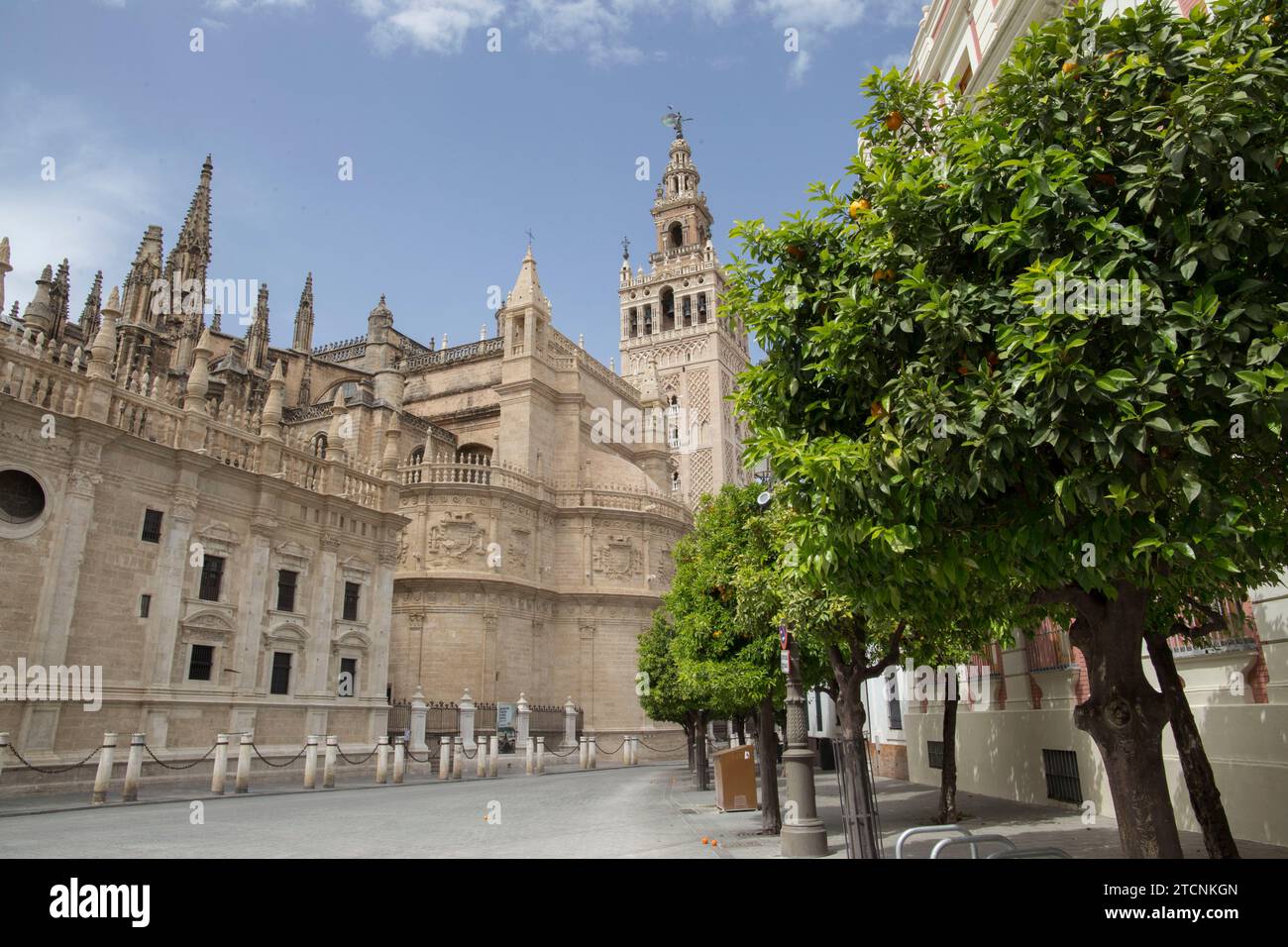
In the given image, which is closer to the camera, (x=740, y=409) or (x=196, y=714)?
(x=740, y=409)

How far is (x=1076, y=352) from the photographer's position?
5277mm

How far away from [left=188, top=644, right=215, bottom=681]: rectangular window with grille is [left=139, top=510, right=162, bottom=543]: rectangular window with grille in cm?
307

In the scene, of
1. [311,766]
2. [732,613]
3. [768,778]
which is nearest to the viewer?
[768,778]

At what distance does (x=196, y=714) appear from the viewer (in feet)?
70.3

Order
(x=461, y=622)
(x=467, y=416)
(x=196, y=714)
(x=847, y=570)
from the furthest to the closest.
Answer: (x=467, y=416) < (x=461, y=622) < (x=196, y=714) < (x=847, y=570)

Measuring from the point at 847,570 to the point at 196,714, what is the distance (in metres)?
20.7

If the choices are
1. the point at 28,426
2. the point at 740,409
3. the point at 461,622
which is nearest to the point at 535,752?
the point at 461,622

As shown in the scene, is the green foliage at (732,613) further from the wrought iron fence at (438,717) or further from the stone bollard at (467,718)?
the wrought iron fence at (438,717)

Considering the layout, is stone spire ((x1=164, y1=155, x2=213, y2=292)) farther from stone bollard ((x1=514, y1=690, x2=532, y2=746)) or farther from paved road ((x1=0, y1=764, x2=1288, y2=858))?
paved road ((x1=0, y1=764, x2=1288, y2=858))

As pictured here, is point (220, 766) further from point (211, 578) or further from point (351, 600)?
point (351, 600)

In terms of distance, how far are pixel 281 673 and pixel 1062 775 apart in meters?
20.6

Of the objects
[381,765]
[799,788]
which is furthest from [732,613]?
[381,765]

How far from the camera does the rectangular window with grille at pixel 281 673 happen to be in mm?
23938
